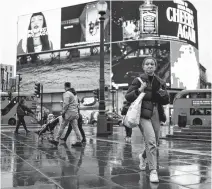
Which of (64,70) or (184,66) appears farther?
(64,70)

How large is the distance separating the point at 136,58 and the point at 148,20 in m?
7.34

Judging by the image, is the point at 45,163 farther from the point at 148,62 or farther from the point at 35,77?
the point at 35,77

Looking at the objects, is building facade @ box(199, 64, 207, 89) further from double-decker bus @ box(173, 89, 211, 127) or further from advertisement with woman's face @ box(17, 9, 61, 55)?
double-decker bus @ box(173, 89, 211, 127)

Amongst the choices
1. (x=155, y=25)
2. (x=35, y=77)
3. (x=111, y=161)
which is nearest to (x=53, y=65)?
(x=35, y=77)

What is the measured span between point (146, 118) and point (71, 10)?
206 ft

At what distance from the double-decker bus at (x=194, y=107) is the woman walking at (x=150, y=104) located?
1676 cm

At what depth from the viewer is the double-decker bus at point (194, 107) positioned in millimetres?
20328

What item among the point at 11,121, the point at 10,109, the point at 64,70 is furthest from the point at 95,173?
the point at 64,70

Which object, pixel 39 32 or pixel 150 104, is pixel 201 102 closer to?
pixel 150 104

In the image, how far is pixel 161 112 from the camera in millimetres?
4355

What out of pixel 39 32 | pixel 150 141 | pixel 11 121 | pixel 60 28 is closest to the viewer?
pixel 150 141

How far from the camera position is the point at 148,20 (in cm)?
5500

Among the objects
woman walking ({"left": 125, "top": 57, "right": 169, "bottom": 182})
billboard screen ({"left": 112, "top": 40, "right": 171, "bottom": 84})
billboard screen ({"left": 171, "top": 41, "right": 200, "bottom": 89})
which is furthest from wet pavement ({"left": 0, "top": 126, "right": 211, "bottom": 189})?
billboard screen ({"left": 171, "top": 41, "right": 200, "bottom": 89})

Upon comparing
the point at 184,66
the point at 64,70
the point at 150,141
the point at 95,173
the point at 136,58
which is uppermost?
the point at 136,58
